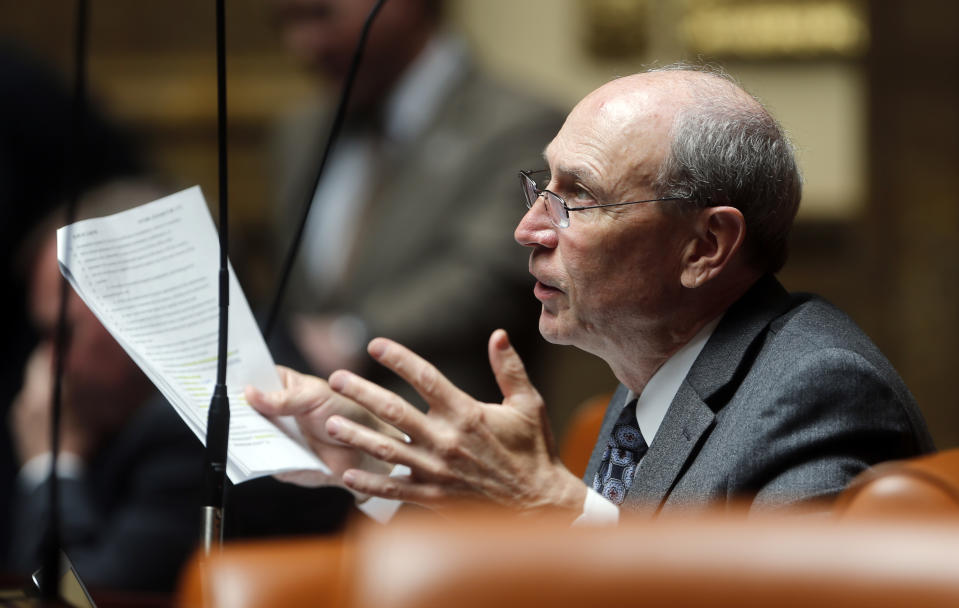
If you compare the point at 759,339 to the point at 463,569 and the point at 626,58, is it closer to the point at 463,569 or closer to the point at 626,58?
the point at 463,569

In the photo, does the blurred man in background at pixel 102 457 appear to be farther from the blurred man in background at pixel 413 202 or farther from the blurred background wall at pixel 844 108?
the blurred background wall at pixel 844 108

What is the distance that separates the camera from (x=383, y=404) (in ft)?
4.28

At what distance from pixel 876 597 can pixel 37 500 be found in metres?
2.31

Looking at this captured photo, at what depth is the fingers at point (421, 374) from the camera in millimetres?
1315

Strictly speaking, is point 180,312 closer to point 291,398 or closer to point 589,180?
point 291,398

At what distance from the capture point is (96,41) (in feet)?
15.1

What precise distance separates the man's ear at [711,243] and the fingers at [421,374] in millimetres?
286

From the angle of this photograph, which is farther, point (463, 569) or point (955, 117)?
point (955, 117)

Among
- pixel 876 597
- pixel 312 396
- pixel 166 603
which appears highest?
pixel 876 597

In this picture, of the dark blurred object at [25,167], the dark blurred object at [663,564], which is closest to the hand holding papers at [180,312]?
the dark blurred object at [663,564]

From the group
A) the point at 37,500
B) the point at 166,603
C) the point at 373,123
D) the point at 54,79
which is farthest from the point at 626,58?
the point at 166,603

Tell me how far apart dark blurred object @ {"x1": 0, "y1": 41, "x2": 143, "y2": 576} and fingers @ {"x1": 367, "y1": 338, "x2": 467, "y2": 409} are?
1.91m

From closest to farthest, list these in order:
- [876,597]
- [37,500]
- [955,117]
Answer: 1. [876,597]
2. [37,500]
3. [955,117]

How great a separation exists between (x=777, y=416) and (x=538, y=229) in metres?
0.34
